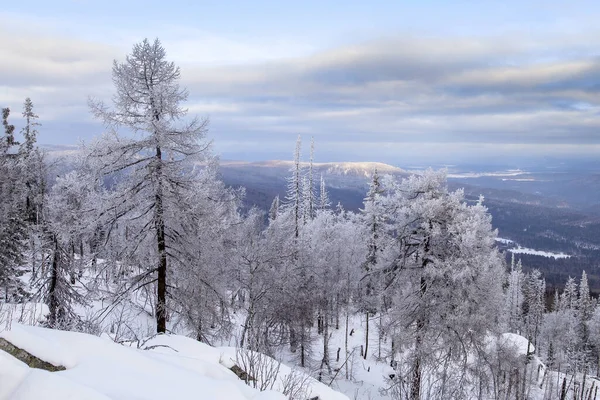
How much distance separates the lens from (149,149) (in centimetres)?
1266

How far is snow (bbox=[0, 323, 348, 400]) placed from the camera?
11.8ft

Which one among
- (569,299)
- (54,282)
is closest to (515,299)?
(569,299)

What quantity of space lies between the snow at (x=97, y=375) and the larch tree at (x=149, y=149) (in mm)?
7484

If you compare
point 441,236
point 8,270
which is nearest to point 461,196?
point 441,236

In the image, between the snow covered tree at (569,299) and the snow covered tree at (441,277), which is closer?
the snow covered tree at (441,277)

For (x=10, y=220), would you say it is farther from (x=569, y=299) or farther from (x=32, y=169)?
(x=569, y=299)

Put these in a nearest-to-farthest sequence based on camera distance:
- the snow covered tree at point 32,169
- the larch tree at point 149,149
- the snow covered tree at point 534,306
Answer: the larch tree at point 149,149
the snow covered tree at point 32,169
the snow covered tree at point 534,306

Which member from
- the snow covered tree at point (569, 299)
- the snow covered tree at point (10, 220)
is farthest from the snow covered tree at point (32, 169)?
the snow covered tree at point (569, 299)

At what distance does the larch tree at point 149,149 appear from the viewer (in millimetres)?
12172

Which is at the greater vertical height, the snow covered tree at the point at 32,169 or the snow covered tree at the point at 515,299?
the snow covered tree at the point at 32,169

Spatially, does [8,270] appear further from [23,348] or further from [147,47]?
[23,348]

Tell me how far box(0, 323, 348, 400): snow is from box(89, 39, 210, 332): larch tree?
295 inches

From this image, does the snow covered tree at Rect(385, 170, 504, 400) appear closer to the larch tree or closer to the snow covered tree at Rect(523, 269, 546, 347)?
the larch tree

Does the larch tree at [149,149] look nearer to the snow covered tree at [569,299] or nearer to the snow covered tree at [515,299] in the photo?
the snow covered tree at [515,299]
